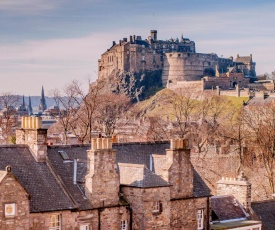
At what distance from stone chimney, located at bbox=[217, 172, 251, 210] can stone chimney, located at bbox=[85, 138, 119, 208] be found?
466 inches

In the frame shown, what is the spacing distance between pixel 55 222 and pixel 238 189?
50.5 ft

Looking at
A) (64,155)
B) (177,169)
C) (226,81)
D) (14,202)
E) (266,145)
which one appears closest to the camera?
(14,202)

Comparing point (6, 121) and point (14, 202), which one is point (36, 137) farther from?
point (6, 121)

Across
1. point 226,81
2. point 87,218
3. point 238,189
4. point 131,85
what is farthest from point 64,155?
point 226,81

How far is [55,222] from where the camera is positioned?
27.9 meters

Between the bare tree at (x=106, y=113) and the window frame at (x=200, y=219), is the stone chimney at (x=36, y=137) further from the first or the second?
the bare tree at (x=106, y=113)

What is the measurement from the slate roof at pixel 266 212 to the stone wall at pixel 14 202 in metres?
17.7

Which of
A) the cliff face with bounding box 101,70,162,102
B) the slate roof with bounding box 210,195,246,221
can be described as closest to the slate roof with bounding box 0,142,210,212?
the slate roof with bounding box 210,195,246,221

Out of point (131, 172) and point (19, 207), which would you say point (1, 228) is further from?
point (131, 172)

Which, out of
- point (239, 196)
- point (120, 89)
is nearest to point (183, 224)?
point (239, 196)

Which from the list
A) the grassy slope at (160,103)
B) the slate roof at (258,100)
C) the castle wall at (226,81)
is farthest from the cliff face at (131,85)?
the slate roof at (258,100)

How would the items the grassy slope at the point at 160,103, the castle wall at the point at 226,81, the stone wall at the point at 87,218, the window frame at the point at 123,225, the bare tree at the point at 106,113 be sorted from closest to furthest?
the stone wall at the point at 87,218, the window frame at the point at 123,225, the bare tree at the point at 106,113, the grassy slope at the point at 160,103, the castle wall at the point at 226,81

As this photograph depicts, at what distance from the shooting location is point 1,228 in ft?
84.9

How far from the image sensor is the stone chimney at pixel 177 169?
32.6 metres
